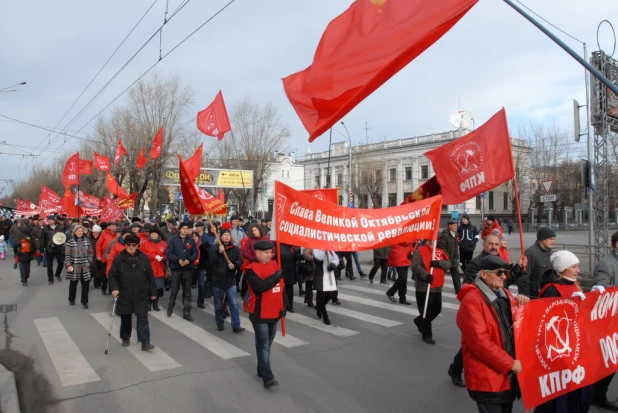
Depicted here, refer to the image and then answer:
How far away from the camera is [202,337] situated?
7176 mm

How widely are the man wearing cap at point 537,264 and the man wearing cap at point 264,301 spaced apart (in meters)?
3.07

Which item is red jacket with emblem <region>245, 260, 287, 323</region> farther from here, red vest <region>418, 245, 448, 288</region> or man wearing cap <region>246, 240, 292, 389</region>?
red vest <region>418, 245, 448, 288</region>

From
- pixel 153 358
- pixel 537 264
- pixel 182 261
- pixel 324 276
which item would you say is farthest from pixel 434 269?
pixel 182 261

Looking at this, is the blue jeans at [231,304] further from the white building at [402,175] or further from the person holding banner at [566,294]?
the white building at [402,175]

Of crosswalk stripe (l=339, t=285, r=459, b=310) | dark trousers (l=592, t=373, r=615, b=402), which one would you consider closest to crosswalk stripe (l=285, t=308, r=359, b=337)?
crosswalk stripe (l=339, t=285, r=459, b=310)

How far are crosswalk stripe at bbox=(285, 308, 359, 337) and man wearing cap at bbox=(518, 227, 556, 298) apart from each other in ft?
9.31

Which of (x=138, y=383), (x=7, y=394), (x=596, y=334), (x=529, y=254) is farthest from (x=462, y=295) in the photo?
(x=7, y=394)

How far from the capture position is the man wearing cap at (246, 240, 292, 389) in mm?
5012

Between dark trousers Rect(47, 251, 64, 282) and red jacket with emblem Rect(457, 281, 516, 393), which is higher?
red jacket with emblem Rect(457, 281, 516, 393)

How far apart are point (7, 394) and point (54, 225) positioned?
41.6 feet

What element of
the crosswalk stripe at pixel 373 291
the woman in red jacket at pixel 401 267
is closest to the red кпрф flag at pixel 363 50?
the woman in red jacket at pixel 401 267

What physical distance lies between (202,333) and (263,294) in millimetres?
2894

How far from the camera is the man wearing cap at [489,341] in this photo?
295 cm

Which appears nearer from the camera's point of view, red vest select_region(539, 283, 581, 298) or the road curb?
red vest select_region(539, 283, 581, 298)
